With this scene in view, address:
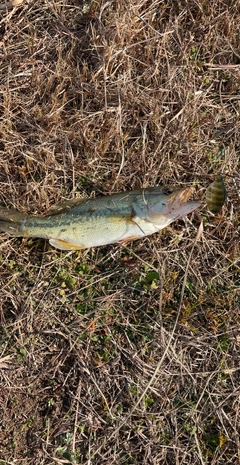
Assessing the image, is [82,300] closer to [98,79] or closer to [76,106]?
[76,106]

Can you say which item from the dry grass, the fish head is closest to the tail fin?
the dry grass

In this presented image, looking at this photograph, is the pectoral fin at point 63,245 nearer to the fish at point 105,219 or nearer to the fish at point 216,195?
the fish at point 105,219

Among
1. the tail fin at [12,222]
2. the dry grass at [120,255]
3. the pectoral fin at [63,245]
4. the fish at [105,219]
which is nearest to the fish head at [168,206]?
the fish at [105,219]

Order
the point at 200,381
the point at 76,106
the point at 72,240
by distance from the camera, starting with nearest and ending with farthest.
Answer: the point at 72,240
the point at 200,381
the point at 76,106

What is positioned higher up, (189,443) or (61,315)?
(61,315)

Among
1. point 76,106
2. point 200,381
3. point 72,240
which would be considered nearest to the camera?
point 72,240

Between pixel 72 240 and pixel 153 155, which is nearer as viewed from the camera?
pixel 72 240

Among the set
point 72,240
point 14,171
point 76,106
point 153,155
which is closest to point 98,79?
point 76,106

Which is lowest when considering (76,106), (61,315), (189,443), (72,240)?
(189,443)
